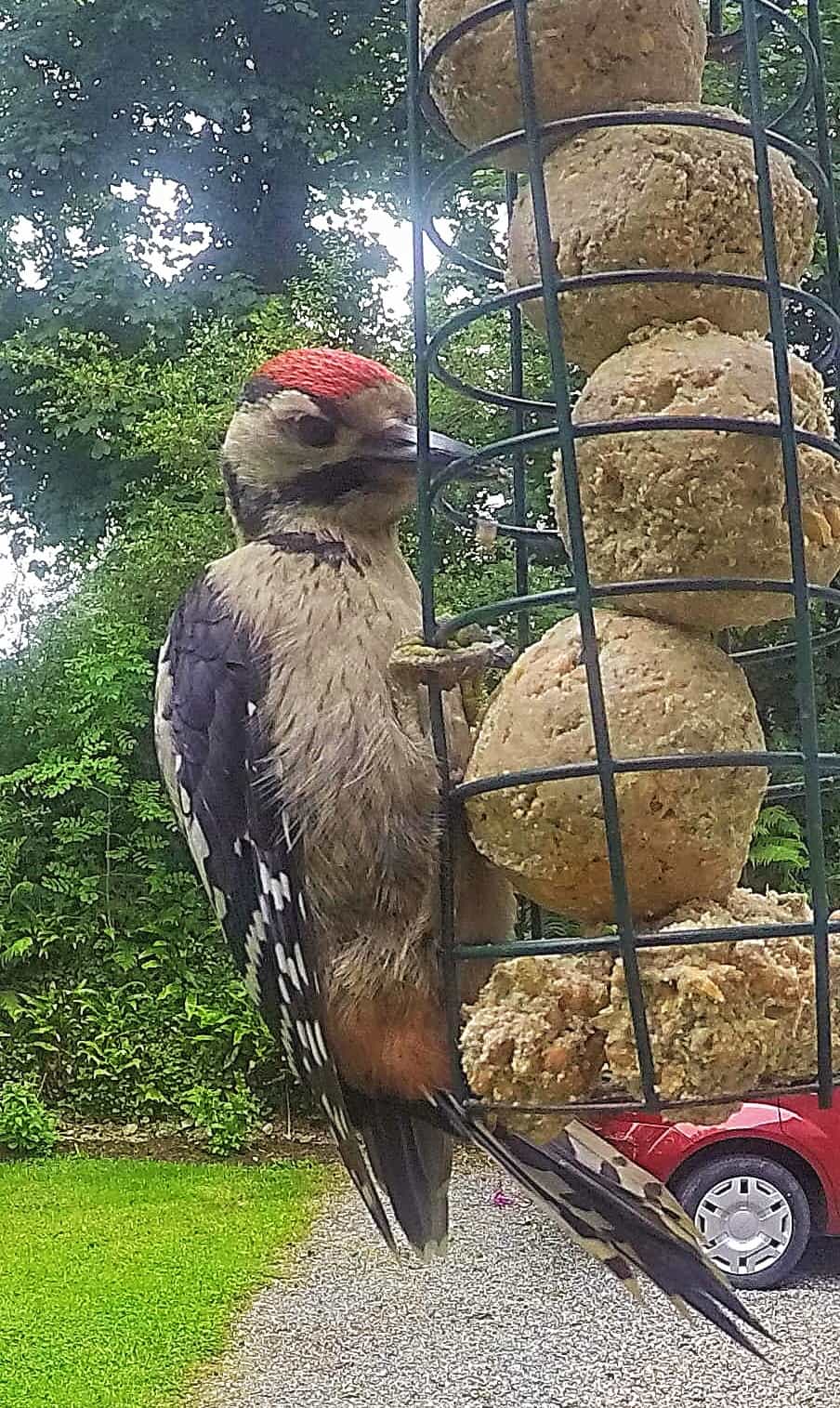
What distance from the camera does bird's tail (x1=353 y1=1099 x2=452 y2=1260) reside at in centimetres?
168

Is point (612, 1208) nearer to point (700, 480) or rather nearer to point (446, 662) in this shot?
point (446, 662)

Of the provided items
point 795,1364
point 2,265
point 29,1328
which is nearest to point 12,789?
point 29,1328

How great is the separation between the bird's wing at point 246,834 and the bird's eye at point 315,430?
8.1 inches

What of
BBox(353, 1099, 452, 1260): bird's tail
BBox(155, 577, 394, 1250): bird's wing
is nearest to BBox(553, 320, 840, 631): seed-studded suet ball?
BBox(155, 577, 394, 1250): bird's wing

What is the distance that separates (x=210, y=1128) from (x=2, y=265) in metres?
5.07

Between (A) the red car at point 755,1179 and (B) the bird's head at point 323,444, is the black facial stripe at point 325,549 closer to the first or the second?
(B) the bird's head at point 323,444

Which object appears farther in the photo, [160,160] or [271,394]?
[160,160]

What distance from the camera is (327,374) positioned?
5.48 ft

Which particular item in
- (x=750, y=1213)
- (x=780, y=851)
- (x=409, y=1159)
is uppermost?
(x=409, y=1159)

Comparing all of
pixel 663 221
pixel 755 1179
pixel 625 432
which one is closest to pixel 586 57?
pixel 663 221

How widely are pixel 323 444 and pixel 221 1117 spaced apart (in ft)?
18.8

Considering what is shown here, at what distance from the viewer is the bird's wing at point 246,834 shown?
1.64 meters

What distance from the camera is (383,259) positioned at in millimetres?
7914

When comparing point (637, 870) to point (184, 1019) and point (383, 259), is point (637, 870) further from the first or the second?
point (383, 259)
